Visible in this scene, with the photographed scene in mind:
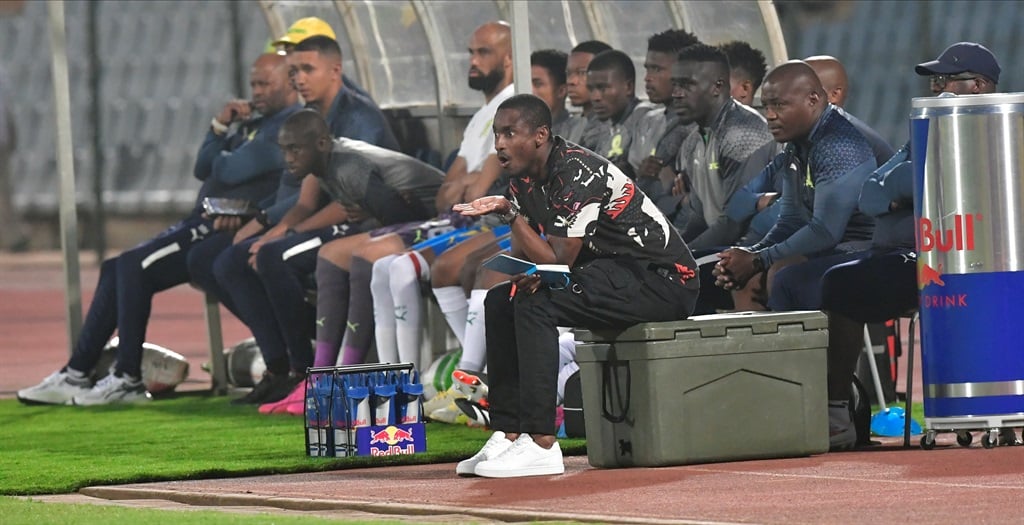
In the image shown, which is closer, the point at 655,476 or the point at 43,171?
the point at 655,476

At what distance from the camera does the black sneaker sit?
514 inches

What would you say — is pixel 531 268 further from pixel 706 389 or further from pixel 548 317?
pixel 706 389

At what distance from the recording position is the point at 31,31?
4131 cm

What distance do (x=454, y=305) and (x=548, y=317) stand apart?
3233 mm

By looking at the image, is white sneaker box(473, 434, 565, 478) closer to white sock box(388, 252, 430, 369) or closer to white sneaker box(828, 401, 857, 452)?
white sneaker box(828, 401, 857, 452)

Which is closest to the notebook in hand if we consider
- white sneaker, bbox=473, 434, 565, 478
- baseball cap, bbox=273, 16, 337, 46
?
white sneaker, bbox=473, 434, 565, 478

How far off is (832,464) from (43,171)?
106ft

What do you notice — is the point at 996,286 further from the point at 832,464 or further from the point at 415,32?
the point at 415,32

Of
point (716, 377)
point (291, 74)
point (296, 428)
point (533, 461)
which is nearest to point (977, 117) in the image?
point (716, 377)

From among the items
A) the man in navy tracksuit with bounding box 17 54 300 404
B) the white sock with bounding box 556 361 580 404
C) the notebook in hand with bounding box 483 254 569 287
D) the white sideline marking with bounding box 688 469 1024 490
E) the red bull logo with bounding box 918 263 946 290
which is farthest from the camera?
the man in navy tracksuit with bounding box 17 54 300 404

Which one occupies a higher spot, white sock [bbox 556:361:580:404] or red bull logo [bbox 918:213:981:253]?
red bull logo [bbox 918:213:981:253]

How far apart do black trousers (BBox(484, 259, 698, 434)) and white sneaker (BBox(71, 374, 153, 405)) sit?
17.7ft

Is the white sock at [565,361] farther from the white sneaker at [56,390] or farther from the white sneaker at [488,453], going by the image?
the white sneaker at [56,390]

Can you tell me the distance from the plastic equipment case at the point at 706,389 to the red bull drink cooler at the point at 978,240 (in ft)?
1.77
